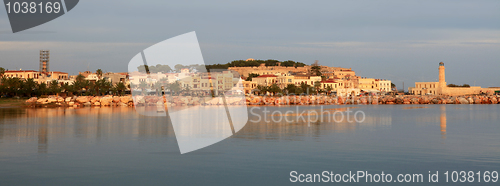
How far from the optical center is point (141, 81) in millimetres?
72688

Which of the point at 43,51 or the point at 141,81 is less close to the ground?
the point at 43,51

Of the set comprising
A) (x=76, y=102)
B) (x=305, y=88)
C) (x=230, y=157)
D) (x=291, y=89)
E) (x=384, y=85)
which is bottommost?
(x=230, y=157)

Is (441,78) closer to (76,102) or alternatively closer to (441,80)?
(441,80)

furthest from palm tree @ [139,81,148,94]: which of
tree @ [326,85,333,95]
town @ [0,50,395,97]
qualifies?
tree @ [326,85,333,95]

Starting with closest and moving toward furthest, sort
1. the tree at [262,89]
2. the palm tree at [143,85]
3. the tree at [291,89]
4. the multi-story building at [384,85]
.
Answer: the palm tree at [143,85]
the tree at [291,89]
the tree at [262,89]
the multi-story building at [384,85]

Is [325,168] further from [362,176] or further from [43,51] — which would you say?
[43,51]

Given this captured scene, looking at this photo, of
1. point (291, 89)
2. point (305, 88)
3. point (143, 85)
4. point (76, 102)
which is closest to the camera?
point (76, 102)

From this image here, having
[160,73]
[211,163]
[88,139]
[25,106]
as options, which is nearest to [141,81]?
[160,73]

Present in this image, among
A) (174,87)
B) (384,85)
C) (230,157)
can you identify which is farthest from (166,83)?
(230,157)

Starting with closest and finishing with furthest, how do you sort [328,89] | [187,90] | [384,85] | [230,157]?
[230,157]
[187,90]
[328,89]
[384,85]

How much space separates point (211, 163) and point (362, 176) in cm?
331

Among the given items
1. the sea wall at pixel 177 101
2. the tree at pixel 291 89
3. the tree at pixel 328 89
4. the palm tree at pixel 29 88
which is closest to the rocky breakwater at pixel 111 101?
the sea wall at pixel 177 101

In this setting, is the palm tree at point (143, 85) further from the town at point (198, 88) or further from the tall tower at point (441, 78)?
the tall tower at point (441, 78)

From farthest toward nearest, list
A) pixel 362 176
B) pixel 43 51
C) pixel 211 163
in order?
pixel 43 51
pixel 211 163
pixel 362 176
